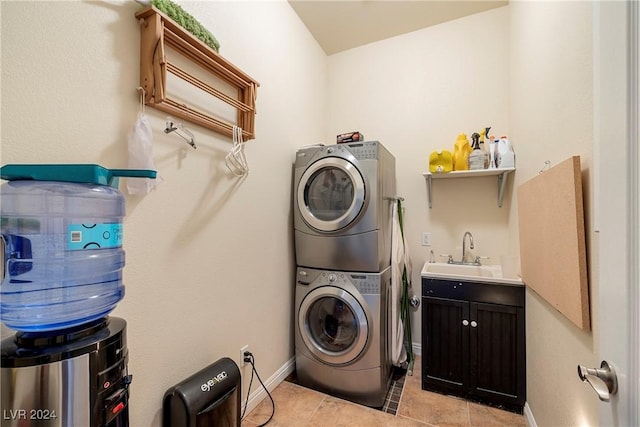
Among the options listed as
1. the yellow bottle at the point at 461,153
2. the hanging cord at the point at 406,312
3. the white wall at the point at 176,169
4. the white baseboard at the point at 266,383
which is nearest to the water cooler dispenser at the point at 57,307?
the white wall at the point at 176,169

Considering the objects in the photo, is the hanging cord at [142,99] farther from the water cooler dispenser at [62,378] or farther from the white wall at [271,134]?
the water cooler dispenser at [62,378]

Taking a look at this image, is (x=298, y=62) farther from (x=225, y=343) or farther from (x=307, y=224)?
(x=225, y=343)

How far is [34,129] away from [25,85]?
131mm

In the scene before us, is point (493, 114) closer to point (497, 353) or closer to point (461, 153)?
point (461, 153)

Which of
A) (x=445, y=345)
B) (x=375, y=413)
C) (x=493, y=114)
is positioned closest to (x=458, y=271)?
(x=445, y=345)

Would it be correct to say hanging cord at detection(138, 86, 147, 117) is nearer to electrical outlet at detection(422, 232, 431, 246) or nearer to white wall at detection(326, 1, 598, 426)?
white wall at detection(326, 1, 598, 426)

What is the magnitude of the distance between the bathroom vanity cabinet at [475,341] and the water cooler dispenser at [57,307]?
1.87 metres

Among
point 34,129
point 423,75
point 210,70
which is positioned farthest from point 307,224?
point 423,75

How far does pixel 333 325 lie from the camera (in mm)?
2086

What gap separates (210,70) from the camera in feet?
4.73

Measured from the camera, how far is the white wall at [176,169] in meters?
0.86

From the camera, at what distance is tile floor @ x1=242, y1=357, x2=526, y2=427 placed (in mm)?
1671

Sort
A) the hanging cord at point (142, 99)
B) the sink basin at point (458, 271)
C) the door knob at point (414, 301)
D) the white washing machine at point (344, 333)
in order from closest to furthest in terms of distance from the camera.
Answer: the hanging cord at point (142, 99), the white washing machine at point (344, 333), the sink basin at point (458, 271), the door knob at point (414, 301)

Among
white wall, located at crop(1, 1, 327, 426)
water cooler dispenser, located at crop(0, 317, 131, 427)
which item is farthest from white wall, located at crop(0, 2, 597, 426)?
water cooler dispenser, located at crop(0, 317, 131, 427)
